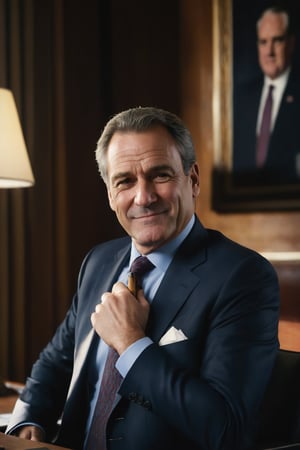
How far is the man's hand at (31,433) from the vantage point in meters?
2.00

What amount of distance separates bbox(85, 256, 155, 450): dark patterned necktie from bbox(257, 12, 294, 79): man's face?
6.13ft

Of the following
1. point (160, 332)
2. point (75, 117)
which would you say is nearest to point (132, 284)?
point (160, 332)

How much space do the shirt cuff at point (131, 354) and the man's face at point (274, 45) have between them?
1.93 meters

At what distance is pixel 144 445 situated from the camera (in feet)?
5.57

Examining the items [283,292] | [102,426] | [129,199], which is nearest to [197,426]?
[102,426]

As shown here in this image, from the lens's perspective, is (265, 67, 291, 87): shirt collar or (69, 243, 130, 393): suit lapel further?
(265, 67, 291, 87): shirt collar

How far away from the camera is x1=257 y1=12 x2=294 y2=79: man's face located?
10.5ft

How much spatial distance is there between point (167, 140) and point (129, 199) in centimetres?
20

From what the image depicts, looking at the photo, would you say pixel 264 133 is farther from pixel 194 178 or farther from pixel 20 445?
pixel 20 445

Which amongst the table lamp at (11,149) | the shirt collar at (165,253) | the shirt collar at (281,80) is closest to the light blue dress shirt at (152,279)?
the shirt collar at (165,253)

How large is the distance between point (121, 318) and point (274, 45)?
6.42ft

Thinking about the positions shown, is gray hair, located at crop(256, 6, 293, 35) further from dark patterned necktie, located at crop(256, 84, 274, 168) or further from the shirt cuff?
the shirt cuff

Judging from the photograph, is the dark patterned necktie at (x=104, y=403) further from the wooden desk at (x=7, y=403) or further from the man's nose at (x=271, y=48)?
the man's nose at (x=271, y=48)

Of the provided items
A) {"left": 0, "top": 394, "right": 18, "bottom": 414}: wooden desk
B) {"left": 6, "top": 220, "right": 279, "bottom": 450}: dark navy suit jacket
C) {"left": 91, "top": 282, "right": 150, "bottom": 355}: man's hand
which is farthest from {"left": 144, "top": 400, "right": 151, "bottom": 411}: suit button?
{"left": 0, "top": 394, "right": 18, "bottom": 414}: wooden desk
